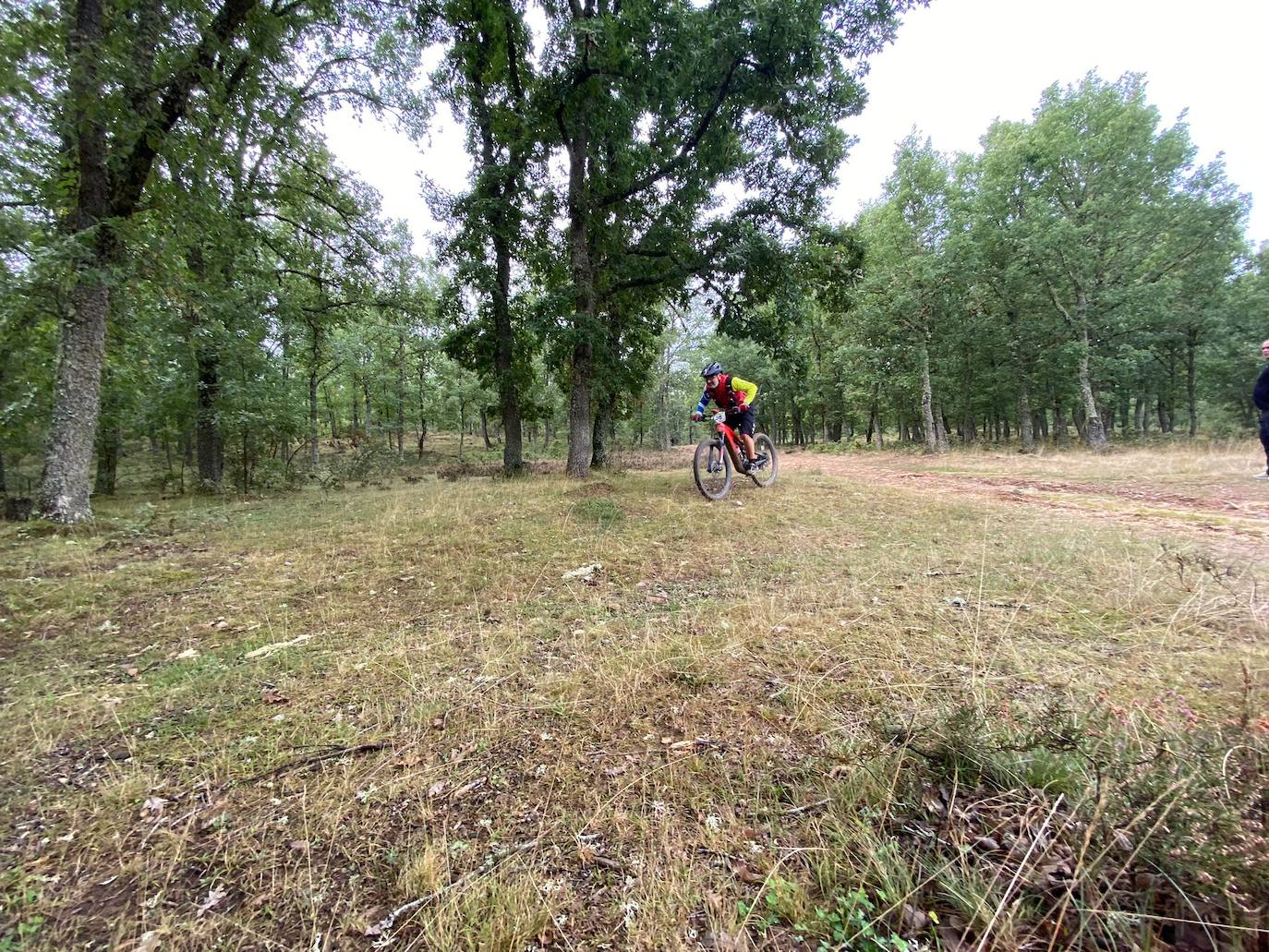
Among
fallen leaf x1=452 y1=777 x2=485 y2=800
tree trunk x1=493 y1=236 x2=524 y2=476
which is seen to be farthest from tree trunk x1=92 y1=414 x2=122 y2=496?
fallen leaf x1=452 y1=777 x2=485 y2=800

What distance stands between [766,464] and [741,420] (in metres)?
1.45

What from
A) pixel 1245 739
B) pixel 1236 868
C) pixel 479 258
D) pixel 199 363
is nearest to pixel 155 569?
pixel 1236 868

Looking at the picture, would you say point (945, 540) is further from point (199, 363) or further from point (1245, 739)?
point (199, 363)

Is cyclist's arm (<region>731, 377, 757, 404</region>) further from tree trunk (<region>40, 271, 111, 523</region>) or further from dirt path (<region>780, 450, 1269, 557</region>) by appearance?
tree trunk (<region>40, 271, 111, 523</region>)

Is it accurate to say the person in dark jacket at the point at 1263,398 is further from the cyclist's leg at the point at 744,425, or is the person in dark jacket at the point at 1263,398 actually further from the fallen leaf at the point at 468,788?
the fallen leaf at the point at 468,788

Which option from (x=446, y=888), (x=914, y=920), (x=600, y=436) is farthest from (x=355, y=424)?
(x=914, y=920)

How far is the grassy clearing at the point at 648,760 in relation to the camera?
1259 mm

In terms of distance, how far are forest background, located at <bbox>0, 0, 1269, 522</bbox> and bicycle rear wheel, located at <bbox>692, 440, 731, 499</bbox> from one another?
3456 mm

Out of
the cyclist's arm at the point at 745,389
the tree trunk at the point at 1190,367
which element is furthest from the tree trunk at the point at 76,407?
the tree trunk at the point at 1190,367

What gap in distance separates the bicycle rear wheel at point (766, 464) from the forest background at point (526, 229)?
7.16 ft

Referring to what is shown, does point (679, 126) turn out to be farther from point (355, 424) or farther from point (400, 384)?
point (355, 424)

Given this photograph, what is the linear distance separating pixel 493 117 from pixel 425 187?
252 centimetres

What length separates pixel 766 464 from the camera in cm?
947

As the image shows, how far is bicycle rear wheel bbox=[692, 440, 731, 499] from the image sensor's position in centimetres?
814
